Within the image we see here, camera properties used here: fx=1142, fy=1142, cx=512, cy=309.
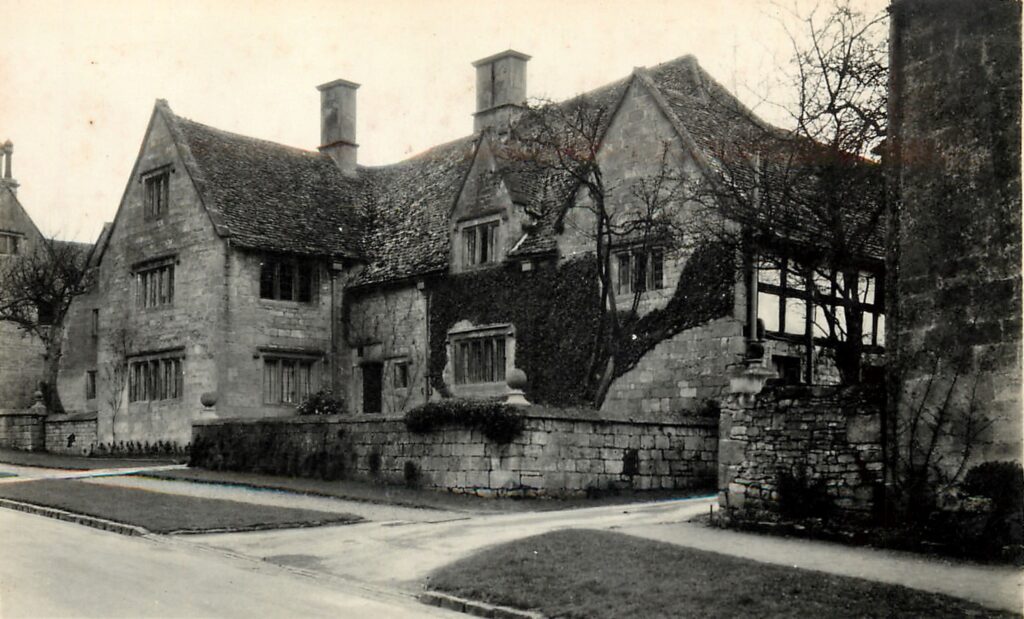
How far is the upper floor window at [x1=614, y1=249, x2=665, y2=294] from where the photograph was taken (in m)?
27.1

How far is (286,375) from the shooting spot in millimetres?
35250

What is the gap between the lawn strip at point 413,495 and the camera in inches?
810

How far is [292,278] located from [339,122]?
777cm

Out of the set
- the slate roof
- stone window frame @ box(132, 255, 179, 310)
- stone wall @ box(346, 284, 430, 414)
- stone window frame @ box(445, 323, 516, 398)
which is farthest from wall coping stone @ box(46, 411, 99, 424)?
stone window frame @ box(445, 323, 516, 398)

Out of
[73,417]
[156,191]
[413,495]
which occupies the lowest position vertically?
[413,495]

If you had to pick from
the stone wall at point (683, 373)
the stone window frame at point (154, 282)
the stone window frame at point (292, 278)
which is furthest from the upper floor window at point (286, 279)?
the stone wall at point (683, 373)

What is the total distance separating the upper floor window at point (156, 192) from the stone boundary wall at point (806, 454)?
23879mm

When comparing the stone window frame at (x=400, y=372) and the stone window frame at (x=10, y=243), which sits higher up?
the stone window frame at (x=10, y=243)

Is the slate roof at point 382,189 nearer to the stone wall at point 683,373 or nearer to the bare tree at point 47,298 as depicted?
the stone wall at point 683,373

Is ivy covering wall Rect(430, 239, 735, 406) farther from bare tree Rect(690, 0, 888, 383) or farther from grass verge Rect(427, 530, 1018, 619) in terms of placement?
grass verge Rect(427, 530, 1018, 619)

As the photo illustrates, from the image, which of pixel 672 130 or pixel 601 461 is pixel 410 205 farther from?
pixel 601 461

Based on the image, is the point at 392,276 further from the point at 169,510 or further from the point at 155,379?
the point at 169,510

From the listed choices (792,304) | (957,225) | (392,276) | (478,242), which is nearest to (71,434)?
(392,276)

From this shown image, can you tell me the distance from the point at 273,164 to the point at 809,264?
823 inches
